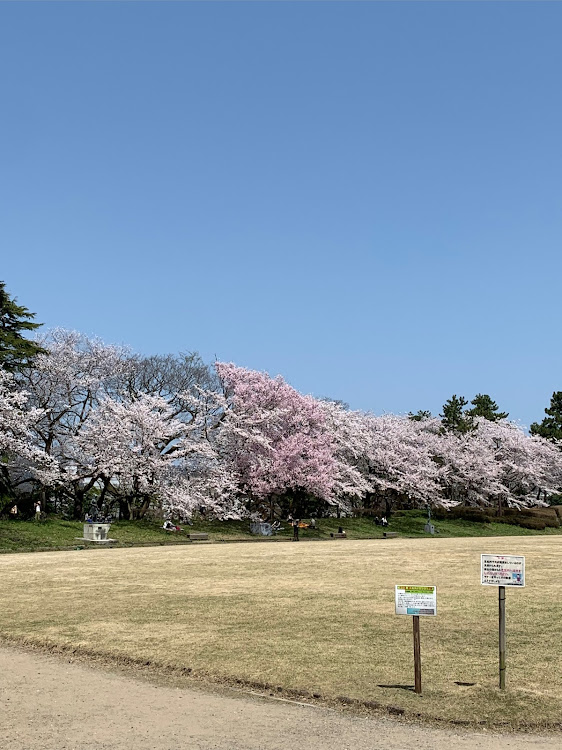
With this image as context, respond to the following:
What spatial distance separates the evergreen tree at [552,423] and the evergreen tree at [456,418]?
32.8 ft

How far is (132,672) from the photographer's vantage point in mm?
11148

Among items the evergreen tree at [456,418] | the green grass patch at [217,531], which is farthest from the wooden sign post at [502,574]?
the evergreen tree at [456,418]

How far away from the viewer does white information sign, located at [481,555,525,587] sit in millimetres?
9875

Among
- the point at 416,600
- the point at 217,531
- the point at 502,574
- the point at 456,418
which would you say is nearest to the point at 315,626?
the point at 416,600

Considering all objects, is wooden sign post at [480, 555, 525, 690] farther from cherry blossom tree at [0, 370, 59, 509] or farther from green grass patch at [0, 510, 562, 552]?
cherry blossom tree at [0, 370, 59, 509]

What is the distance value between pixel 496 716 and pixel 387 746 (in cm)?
177

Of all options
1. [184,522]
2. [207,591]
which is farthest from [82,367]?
[207,591]

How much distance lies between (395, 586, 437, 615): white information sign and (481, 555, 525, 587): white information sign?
808mm

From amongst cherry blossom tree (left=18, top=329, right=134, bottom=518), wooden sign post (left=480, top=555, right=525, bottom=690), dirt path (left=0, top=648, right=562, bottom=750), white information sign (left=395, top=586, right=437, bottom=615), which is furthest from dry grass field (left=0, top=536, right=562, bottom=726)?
cherry blossom tree (left=18, top=329, right=134, bottom=518)

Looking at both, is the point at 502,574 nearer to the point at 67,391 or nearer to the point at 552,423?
the point at 67,391

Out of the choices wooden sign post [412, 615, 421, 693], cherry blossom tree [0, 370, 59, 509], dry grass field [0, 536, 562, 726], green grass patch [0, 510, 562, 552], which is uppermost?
cherry blossom tree [0, 370, 59, 509]

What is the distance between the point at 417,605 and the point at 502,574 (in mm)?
1257

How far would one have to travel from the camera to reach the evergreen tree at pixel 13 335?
41344 millimetres

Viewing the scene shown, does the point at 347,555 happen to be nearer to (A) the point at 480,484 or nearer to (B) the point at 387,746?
(B) the point at 387,746
